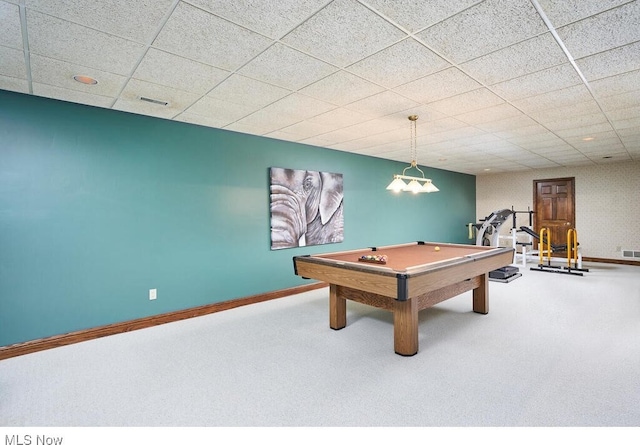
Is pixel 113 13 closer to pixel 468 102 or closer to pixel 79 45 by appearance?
pixel 79 45

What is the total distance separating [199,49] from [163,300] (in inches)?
108

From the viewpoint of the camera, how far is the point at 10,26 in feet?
6.04

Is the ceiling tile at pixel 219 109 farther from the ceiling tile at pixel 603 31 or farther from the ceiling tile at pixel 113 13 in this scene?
the ceiling tile at pixel 603 31

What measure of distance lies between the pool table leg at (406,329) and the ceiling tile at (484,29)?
193cm

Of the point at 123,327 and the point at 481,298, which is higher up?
the point at 481,298

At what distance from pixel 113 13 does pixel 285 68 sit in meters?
1.08

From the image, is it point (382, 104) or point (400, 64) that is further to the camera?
point (382, 104)

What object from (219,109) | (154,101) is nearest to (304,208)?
(219,109)

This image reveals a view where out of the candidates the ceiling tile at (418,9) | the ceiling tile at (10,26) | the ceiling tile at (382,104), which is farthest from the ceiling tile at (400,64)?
the ceiling tile at (10,26)

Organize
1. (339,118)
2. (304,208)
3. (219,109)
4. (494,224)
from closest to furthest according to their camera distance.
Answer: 1. (219,109)
2. (339,118)
3. (304,208)
4. (494,224)

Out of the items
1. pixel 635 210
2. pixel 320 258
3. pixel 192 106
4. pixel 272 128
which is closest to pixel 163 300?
pixel 320 258

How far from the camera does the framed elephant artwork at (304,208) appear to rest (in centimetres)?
465
